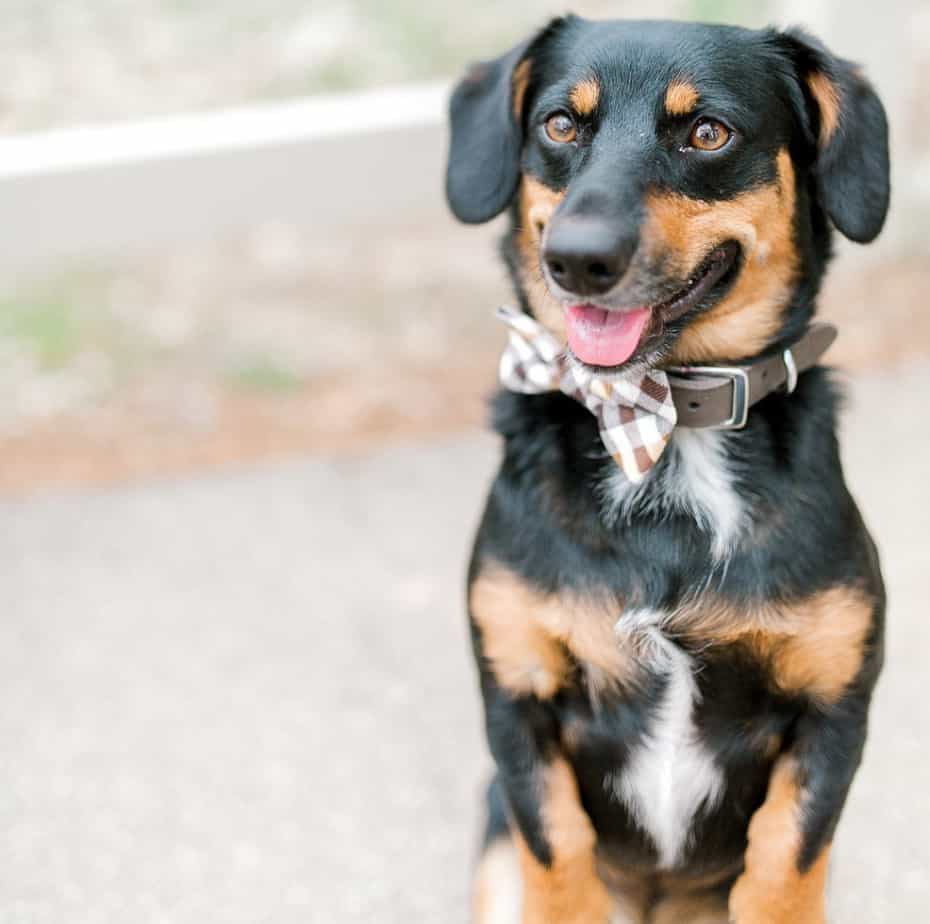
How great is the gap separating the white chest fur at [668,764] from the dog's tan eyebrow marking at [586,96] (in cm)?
85

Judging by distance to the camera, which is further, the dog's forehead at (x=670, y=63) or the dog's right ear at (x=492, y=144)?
the dog's right ear at (x=492, y=144)

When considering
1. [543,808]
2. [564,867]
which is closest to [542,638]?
[543,808]

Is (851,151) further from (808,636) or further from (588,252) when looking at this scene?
(808,636)

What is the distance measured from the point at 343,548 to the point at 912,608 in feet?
5.29

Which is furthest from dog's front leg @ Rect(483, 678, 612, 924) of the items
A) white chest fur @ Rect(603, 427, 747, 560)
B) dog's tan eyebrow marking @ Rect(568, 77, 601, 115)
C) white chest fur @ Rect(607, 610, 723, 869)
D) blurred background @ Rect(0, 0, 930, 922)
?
dog's tan eyebrow marking @ Rect(568, 77, 601, 115)

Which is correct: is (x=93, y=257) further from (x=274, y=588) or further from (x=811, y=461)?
(x=811, y=461)

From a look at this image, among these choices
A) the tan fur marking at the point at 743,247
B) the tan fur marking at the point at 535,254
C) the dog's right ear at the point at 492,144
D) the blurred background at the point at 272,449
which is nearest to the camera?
the tan fur marking at the point at 743,247

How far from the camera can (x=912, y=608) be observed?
145 inches

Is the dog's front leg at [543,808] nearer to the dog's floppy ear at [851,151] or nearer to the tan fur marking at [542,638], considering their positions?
the tan fur marking at [542,638]

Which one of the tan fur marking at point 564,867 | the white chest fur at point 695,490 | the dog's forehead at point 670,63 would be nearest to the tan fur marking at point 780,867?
the tan fur marking at point 564,867

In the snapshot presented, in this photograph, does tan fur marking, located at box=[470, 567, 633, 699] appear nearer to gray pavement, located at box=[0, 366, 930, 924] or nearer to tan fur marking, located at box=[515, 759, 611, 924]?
tan fur marking, located at box=[515, 759, 611, 924]

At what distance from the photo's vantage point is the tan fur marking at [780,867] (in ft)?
7.50

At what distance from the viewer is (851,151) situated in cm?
232

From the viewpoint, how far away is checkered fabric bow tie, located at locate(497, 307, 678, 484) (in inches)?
91.1
